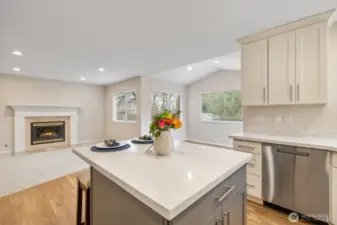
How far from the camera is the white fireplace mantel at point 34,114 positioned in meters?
5.18

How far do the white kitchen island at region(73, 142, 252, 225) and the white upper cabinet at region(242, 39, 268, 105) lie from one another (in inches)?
60.0

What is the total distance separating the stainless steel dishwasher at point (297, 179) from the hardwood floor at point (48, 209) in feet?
0.69

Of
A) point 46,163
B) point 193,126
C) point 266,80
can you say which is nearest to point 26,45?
point 46,163

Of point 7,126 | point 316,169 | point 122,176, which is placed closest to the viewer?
point 122,176

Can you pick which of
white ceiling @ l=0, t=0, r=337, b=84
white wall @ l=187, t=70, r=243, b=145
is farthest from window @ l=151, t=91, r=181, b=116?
white ceiling @ l=0, t=0, r=337, b=84

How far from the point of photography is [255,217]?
2.05 m

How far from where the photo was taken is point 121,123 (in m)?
6.61

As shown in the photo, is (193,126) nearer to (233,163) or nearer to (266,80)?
(266,80)

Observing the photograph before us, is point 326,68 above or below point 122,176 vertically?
above

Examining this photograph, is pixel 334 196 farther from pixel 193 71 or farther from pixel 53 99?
pixel 53 99

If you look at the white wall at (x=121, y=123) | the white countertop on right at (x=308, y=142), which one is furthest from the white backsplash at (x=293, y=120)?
the white wall at (x=121, y=123)

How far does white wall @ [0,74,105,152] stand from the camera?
511cm

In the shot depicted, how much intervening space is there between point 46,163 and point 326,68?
5.49 meters

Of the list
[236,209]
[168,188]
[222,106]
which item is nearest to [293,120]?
[236,209]
